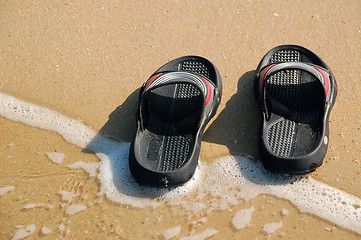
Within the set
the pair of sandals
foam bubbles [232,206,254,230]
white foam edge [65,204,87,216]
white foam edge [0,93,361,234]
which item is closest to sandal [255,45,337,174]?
the pair of sandals

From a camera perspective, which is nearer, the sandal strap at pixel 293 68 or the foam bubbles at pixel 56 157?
the sandal strap at pixel 293 68

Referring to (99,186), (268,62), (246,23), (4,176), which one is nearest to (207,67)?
(268,62)

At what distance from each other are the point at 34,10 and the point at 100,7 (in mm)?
583

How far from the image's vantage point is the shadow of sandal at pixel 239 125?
2732 millimetres

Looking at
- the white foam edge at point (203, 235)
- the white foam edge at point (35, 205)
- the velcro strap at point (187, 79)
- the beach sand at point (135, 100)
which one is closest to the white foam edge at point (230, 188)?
the beach sand at point (135, 100)

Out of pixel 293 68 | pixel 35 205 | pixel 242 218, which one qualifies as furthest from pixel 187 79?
pixel 35 205

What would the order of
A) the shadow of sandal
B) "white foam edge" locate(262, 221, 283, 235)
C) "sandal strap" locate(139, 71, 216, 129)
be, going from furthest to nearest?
the shadow of sandal → "sandal strap" locate(139, 71, 216, 129) → "white foam edge" locate(262, 221, 283, 235)

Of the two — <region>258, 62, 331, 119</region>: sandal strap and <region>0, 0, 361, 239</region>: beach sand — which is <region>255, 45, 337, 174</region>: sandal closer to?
<region>258, 62, 331, 119</region>: sandal strap

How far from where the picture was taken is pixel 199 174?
2645mm

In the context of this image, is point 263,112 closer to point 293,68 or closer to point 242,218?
point 293,68

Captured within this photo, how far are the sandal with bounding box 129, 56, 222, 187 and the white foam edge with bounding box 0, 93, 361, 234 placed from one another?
179mm

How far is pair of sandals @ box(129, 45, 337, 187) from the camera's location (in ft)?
7.94

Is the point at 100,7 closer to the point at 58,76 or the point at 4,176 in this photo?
the point at 58,76

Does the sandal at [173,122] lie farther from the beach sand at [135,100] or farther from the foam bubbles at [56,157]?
the foam bubbles at [56,157]
